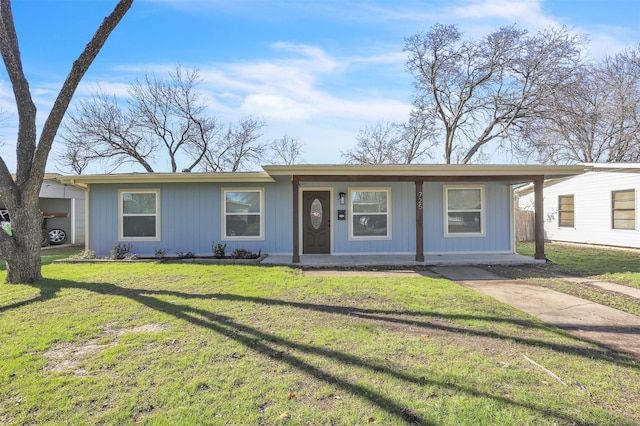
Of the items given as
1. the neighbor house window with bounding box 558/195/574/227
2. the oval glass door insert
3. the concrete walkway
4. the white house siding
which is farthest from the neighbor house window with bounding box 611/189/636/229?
the oval glass door insert

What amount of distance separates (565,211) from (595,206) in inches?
63.8

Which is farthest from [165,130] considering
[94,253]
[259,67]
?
[94,253]

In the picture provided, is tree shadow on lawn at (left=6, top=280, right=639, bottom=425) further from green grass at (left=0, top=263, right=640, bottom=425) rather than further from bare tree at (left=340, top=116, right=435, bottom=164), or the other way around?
bare tree at (left=340, top=116, right=435, bottom=164)

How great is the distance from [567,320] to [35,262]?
8.42 meters

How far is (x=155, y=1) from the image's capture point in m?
7.75

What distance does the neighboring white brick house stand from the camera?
11.2 meters

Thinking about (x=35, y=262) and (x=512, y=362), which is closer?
(x=512, y=362)

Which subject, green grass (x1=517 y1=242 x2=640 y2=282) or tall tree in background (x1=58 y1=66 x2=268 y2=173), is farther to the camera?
tall tree in background (x1=58 y1=66 x2=268 y2=173)

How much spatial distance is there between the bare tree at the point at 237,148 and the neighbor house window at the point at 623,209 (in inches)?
834

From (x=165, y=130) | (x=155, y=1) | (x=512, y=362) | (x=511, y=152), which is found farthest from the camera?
(x=165, y=130)

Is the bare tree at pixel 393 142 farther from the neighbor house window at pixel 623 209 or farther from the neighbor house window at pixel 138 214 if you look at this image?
the neighbor house window at pixel 138 214

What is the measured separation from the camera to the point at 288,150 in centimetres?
2927

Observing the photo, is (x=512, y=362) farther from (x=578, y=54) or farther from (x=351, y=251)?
(x=578, y=54)

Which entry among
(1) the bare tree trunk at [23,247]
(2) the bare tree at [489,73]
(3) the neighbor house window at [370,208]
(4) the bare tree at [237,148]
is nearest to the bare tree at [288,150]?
(4) the bare tree at [237,148]
